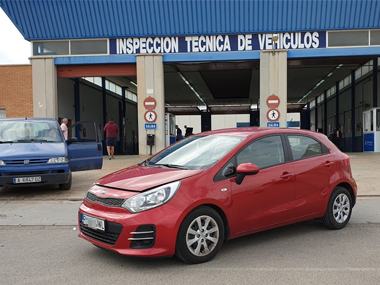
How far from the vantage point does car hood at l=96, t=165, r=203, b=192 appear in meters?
3.78

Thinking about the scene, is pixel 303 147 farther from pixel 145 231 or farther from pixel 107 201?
pixel 107 201

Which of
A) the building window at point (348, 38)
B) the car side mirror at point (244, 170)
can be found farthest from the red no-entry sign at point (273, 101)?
the car side mirror at point (244, 170)

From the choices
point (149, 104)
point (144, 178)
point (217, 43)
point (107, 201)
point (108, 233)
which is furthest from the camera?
point (217, 43)

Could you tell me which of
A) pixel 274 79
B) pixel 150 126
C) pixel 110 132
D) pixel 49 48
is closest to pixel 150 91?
pixel 150 126

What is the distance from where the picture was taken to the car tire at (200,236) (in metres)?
3.67

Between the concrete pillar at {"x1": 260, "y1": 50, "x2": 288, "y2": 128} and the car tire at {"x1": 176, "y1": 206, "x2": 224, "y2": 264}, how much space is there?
14349mm

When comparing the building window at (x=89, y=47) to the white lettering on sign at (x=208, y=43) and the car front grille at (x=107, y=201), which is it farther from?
the car front grille at (x=107, y=201)

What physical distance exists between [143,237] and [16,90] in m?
17.9

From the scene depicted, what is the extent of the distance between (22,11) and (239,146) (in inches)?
656

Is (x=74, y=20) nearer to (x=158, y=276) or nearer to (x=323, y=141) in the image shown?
(x=323, y=141)

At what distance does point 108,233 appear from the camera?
3.69 meters

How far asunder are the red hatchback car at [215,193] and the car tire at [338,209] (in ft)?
0.05

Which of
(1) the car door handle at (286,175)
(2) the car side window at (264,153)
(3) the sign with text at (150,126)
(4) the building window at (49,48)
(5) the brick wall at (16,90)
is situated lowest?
(1) the car door handle at (286,175)

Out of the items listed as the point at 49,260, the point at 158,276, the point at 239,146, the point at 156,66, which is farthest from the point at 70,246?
Result: the point at 156,66
